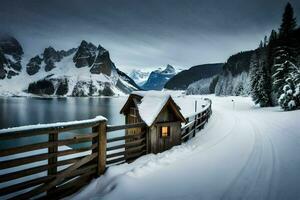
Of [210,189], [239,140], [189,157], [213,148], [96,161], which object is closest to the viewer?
[210,189]

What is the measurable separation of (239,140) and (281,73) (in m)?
24.4

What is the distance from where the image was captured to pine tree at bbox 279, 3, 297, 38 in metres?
35.5

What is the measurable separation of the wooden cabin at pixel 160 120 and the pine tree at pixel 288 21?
117 feet

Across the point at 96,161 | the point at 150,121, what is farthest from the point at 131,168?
the point at 150,121

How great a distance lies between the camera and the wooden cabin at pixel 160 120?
28.7ft

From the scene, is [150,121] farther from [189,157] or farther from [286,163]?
[286,163]

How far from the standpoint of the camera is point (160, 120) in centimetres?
923

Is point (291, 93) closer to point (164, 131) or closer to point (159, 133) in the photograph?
point (164, 131)

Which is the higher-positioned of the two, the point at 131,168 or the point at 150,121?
the point at 150,121

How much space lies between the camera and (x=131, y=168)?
271 inches

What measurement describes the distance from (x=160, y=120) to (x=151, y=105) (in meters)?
0.82

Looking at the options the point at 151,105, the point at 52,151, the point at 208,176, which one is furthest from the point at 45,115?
the point at 208,176

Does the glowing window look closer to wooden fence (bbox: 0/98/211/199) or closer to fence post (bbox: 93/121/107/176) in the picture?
wooden fence (bbox: 0/98/211/199)

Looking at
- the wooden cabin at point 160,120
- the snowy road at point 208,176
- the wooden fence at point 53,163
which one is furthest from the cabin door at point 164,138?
the wooden fence at point 53,163
